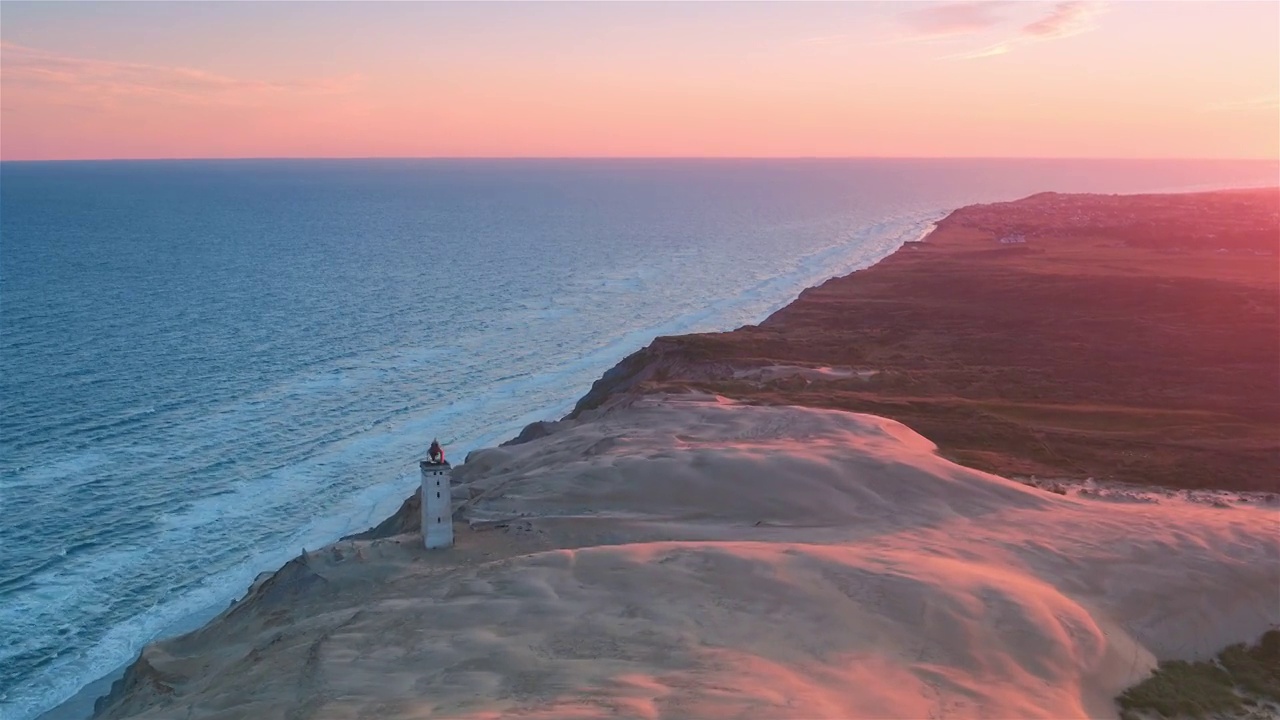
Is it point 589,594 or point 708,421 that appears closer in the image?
point 589,594

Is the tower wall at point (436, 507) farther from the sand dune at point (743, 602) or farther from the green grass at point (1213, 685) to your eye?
the green grass at point (1213, 685)

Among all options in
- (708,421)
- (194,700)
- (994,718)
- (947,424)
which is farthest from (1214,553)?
(194,700)

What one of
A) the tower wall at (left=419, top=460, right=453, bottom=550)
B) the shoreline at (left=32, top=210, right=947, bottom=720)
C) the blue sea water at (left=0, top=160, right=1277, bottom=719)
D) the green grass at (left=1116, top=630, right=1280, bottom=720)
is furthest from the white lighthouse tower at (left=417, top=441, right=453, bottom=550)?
the green grass at (left=1116, top=630, right=1280, bottom=720)

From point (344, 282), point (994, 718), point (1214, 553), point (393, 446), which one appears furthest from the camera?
point (344, 282)

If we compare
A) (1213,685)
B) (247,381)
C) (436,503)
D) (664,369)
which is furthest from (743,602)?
(247,381)

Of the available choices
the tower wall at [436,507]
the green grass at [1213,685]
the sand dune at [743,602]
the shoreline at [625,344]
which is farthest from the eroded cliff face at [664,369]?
the green grass at [1213,685]

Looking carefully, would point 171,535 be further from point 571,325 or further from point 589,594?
point 571,325

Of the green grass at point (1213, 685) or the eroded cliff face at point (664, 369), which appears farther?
the eroded cliff face at point (664, 369)

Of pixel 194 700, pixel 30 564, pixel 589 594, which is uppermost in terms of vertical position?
pixel 589 594

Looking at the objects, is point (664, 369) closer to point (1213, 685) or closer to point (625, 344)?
point (625, 344)
